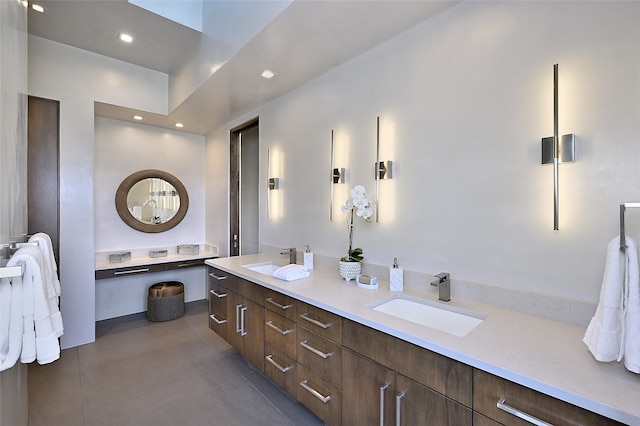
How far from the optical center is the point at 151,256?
395cm

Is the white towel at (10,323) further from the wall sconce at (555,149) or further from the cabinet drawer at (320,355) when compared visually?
the wall sconce at (555,149)

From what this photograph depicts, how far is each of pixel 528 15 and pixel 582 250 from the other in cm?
118

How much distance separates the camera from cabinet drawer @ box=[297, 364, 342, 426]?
157 centimetres

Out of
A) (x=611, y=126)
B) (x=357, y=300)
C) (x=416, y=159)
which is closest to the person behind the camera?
(x=611, y=126)

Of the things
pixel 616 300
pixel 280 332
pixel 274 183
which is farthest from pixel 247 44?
pixel 616 300

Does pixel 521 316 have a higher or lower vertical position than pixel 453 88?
lower

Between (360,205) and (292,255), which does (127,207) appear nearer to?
(292,255)

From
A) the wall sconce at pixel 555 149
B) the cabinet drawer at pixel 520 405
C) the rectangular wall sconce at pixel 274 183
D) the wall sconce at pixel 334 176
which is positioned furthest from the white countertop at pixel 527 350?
the rectangular wall sconce at pixel 274 183

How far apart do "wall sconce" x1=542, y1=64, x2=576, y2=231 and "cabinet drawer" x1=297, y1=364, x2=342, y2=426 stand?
1420mm

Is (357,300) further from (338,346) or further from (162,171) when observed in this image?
(162,171)

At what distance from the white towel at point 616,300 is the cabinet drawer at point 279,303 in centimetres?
142

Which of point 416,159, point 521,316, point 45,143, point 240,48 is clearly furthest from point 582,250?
point 45,143

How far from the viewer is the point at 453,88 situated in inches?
68.1

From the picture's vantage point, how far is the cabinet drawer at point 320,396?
1.57m
